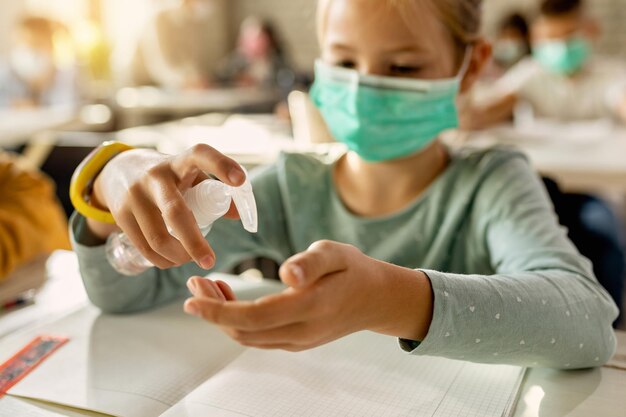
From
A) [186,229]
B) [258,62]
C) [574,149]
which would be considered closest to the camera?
[186,229]

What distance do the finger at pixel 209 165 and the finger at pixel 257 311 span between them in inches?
5.4

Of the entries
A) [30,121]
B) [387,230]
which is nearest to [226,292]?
[387,230]

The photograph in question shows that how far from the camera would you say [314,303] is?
458 millimetres

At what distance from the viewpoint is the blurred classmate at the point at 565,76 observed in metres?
2.82

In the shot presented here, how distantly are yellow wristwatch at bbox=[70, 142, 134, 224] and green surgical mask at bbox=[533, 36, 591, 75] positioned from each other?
2580 mm

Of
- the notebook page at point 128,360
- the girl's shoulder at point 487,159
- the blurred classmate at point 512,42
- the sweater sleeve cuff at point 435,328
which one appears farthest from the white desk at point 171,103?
the sweater sleeve cuff at point 435,328

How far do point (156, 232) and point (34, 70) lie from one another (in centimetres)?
407

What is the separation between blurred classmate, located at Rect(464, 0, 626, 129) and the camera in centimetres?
282

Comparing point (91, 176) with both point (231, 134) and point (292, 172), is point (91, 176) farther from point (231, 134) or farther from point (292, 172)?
point (231, 134)

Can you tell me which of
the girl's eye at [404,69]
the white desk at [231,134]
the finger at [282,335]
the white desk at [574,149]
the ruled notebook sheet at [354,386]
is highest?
the girl's eye at [404,69]

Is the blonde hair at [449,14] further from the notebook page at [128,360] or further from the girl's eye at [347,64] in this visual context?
the notebook page at [128,360]

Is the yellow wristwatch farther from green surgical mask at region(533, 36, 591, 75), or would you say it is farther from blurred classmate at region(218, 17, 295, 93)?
blurred classmate at region(218, 17, 295, 93)

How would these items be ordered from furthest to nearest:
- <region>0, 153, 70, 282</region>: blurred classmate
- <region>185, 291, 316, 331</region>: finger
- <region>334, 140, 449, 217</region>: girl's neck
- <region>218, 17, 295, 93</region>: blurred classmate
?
<region>218, 17, 295, 93</region>: blurred classmate
<region>0, 153, 70, 282</region>: blurred classmate
<region>334, 140, 449, 217</region>: girl's neck
<region>185, 291, 316, 331</region>: finger

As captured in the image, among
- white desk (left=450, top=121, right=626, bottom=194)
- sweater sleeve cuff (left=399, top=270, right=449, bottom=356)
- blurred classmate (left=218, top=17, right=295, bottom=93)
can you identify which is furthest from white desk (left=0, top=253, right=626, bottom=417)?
blurred classmate (left=218, top=17, right=295, bottom=93)
